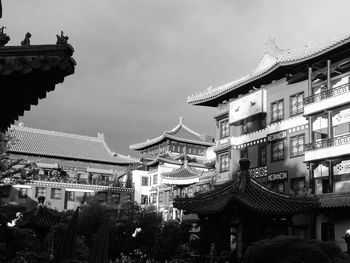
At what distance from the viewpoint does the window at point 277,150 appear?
31.9 meters

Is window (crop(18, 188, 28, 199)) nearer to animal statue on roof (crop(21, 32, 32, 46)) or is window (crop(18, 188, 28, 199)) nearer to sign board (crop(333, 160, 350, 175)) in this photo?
sign board (crop(333, 160, 350, 175))

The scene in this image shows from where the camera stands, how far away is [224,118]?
3809 centimetres

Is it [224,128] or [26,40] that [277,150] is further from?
[26,40]

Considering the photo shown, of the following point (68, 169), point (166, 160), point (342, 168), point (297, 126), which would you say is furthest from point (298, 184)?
point (68, 169)

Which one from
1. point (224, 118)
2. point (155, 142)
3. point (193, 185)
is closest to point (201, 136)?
point (155, 142)

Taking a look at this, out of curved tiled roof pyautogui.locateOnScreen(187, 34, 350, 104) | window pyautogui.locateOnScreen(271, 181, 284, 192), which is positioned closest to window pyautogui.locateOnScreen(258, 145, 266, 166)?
window pyautogui.locateOnScreen(271, 181, 284, 192)

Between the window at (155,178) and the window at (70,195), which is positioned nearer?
the window at (70,195)

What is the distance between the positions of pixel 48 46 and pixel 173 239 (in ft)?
88.3

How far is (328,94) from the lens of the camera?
91.6 ft

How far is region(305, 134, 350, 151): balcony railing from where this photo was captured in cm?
2625

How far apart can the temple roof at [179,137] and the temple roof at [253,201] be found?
46896 millimetres

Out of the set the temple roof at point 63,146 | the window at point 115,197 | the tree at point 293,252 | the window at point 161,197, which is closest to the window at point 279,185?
the tree at point 293,252

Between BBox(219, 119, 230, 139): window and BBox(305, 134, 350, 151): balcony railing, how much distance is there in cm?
→ 1001

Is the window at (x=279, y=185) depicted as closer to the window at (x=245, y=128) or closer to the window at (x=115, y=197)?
the window at (x=245, y=128)
